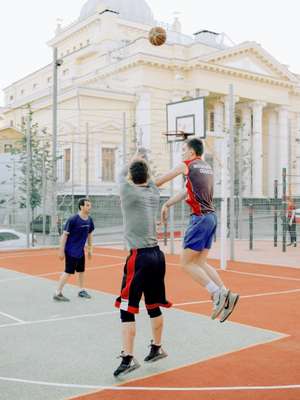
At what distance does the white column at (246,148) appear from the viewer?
3467 centimetres

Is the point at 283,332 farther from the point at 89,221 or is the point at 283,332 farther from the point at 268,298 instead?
the point at 89,221

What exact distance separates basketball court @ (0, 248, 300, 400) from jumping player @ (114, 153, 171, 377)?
408 millimetres

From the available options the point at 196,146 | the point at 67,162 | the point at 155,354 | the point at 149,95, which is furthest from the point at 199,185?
the point at 149,95

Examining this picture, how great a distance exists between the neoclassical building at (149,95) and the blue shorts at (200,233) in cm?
1902

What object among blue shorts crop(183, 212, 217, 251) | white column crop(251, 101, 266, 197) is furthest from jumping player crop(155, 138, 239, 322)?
white column crop(251, 101, 266, 197)

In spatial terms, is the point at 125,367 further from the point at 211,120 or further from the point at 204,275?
the point at 211,120

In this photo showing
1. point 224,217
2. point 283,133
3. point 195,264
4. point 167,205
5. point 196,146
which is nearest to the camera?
point 167,205

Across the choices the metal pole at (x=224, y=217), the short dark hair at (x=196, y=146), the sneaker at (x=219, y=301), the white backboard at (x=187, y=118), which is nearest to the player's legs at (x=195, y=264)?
the sneaker at (x=219, y=301)

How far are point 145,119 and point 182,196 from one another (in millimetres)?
29511

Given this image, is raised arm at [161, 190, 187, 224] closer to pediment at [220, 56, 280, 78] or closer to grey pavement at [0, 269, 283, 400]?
grey pavement at [0, 269, 283, 400]

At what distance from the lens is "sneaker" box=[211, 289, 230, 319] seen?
5.73 meters

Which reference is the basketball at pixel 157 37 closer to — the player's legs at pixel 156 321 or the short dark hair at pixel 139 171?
the short dark hair at pixel 139 171

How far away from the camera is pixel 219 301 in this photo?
18.9 feet

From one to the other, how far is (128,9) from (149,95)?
15323 mm
